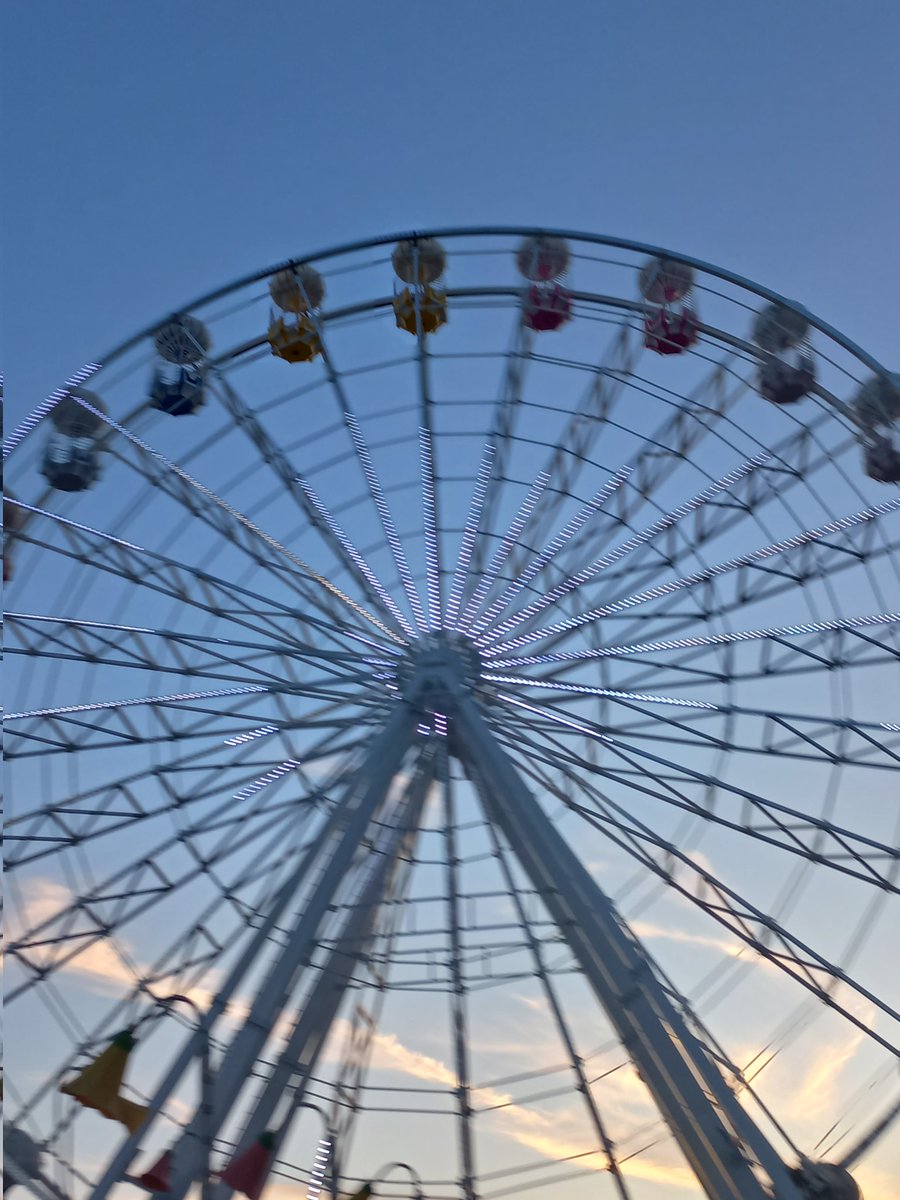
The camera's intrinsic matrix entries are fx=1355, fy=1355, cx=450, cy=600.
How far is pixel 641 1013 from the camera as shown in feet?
40.0

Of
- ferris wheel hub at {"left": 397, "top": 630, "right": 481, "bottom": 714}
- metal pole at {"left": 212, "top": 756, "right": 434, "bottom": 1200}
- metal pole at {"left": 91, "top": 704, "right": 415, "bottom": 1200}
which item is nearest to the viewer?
metal pole at {"left": 91, "top": 704, "right": 415, "bottom": 1200}

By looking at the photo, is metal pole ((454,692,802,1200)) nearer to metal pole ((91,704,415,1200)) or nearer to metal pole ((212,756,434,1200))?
metal pole ((91,704,415,1200))

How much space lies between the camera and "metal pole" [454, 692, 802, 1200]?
11305 mm

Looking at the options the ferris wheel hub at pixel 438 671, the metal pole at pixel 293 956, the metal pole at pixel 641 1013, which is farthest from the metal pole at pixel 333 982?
the metal pole at pixel 641 1013

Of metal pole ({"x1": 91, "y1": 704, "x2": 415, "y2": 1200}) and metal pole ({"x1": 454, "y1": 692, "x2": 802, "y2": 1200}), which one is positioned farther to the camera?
metal pole ({"x1": 91, "y1": 704, "x2": 415, "y2": 1200})

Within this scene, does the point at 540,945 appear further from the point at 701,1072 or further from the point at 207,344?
the point at 207,344

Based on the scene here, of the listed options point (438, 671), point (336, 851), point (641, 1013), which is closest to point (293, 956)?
point (336, 851)

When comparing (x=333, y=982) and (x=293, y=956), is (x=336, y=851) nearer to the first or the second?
(x=293, y=956)

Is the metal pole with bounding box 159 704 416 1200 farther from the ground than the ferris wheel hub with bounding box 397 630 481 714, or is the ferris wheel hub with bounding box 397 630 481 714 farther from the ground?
the ferris wheel hub with bounding box 397 630 481 714

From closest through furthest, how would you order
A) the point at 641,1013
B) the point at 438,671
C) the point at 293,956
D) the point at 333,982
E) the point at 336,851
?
the point at 641,1013, the point at 293,956, the point at 336,851, the point at 333,982, the point at 438,671

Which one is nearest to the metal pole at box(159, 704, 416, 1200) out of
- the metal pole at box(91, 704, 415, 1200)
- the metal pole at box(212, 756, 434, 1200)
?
the metal pole at box(91, 704, 415, 1200)

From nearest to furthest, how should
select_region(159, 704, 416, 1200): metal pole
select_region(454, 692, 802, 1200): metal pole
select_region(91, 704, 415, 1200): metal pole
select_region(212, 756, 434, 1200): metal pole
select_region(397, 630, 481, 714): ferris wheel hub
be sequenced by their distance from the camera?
select_region(454, 692, 802, 1200): metal pole → select_region(159, 704, 416, 1200): metal pole → select_region(91, 704, 415, 1200): metal pole → select_region(212, 756, 434, 1200): metal pole → select_region(397, 630, 481, 714): ferris wheel hub

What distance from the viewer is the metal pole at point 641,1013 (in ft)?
37.1

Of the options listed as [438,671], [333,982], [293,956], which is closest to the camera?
[293,956]
